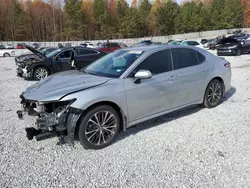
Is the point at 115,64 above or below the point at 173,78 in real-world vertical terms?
above

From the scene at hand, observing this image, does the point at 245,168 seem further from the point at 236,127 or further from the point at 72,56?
the point at 72,56

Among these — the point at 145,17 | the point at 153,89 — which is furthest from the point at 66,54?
the point at 145,17

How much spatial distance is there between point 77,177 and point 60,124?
808mm

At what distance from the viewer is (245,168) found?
293 centimetres

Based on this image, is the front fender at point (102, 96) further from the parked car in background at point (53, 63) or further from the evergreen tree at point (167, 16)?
the evergreen tree at point (167, 16)

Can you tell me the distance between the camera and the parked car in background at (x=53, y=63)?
9477 millimetres

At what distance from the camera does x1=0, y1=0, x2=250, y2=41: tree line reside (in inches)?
2430

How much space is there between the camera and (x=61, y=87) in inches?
137

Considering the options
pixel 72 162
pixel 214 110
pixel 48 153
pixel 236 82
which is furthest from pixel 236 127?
pixel 236 82

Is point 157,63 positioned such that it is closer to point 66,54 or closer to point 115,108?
point 115,108

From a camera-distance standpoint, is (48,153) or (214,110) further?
(214,110)

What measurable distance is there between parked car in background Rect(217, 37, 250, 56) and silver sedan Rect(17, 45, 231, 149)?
12722 millimetres

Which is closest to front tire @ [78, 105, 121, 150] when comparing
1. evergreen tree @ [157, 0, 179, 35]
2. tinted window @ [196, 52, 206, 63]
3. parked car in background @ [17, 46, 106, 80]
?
tinted window @ [196, 52, 206, 63]

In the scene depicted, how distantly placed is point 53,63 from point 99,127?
23.1 feet
